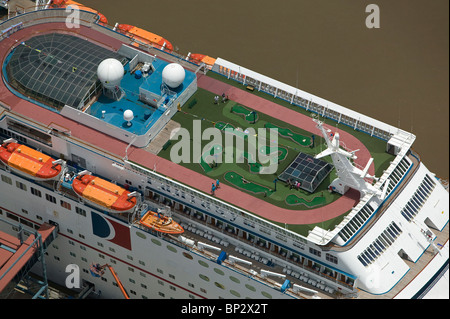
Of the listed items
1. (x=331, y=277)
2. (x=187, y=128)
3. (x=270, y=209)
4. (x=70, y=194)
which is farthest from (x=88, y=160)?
(x=331, y=277)

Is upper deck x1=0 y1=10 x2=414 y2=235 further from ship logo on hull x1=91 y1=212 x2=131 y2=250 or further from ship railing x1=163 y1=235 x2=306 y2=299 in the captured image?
ship logo on hull x1=91 y1=212 x2=131 y2=250

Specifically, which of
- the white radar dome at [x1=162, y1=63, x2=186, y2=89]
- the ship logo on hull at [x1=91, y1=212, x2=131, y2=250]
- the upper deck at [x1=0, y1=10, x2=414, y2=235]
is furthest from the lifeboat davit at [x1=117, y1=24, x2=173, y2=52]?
the ship logo on hull at [x1=91, y1=212, x2=131, y2=250]

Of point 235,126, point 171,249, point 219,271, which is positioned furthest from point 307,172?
point 171,249

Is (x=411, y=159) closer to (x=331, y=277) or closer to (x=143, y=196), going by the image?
(x=331, y=277)

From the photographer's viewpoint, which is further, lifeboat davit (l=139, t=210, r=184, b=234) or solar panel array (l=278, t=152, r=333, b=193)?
solar panel array (l=278, t=152, r=333, b=193)

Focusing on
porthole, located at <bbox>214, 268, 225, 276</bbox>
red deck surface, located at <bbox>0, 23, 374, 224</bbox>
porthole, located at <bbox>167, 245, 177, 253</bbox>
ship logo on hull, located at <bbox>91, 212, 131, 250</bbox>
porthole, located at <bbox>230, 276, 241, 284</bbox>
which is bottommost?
porthole, located at <bbox>230, 276, 241, 284</bbox>

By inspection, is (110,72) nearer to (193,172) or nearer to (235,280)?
(193,172)
